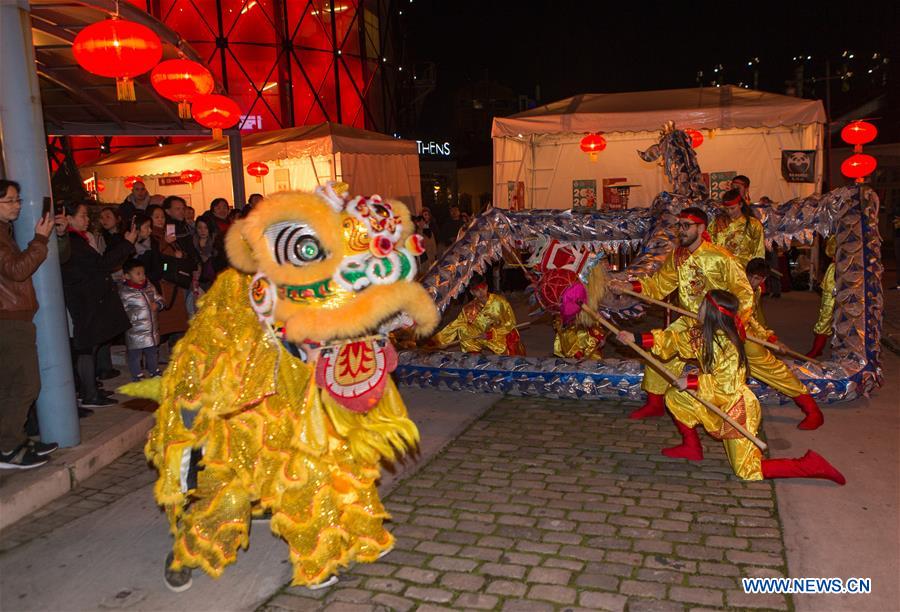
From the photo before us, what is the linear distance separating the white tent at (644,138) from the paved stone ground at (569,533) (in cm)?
864

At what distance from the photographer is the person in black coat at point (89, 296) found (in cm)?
559

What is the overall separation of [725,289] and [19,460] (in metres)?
4.67

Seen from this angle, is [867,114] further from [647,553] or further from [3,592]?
[3,592]

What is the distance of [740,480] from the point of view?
14.3 feet

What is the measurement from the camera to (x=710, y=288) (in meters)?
5.17

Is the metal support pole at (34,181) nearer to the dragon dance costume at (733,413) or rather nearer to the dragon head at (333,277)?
the dragon head at (333,277)

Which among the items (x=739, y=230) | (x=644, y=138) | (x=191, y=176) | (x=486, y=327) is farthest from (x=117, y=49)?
(x=644, y=138)

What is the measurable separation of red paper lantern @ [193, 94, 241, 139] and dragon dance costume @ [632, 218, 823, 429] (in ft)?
17.9

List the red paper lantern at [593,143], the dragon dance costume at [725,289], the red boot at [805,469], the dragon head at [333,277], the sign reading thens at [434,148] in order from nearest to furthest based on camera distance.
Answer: the dragon head at [333,277] < the red boot at [805,469] < the dragon dance costume at [725,289] < the red paper lantern at [593,143] < the sign reading thens at [434,148]

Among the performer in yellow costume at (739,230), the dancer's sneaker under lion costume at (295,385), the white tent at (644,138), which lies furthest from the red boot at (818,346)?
the white tent at (644,138)

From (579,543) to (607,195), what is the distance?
36.5 feet

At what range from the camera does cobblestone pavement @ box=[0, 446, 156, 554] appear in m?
3.92

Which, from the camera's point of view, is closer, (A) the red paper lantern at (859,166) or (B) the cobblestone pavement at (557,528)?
(B) the cobblestone pavement at (557,528)

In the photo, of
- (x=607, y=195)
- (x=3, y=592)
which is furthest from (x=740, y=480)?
(x=607, y=195)
